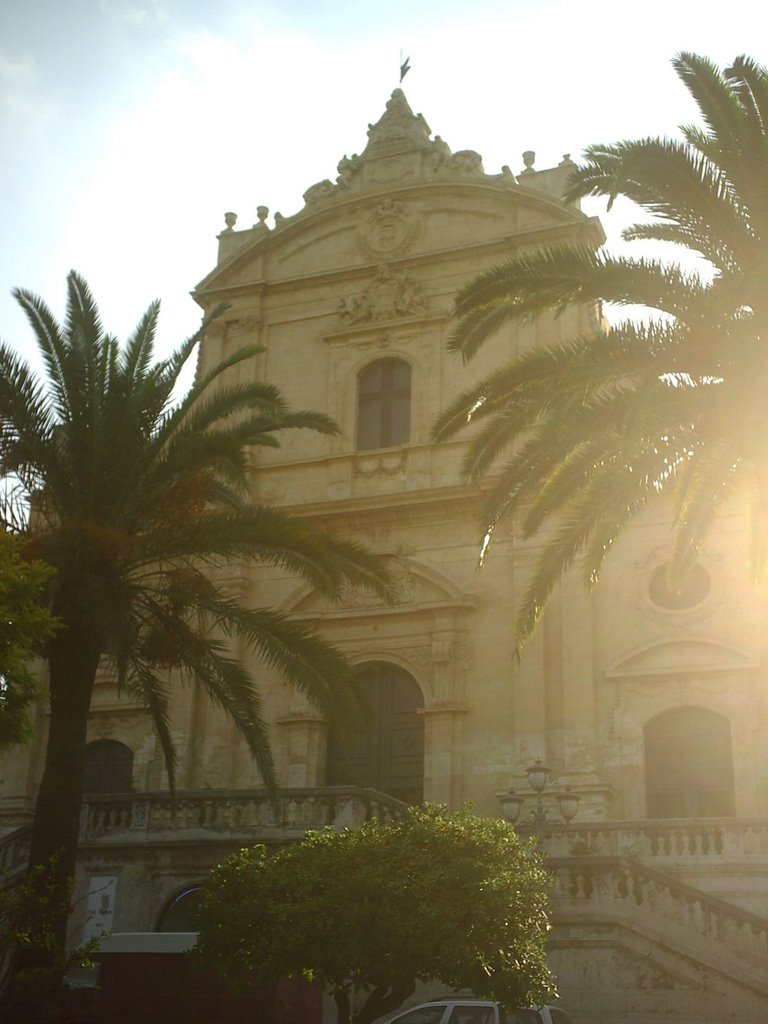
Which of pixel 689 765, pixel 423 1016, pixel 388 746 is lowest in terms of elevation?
pixel 423 1016

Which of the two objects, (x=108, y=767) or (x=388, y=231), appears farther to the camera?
(x=388, y=231)

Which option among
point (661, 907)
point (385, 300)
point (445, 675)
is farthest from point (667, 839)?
point (385, 300)

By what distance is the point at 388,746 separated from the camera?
24219mm

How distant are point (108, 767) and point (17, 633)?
1394cm

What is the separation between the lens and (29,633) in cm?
1250

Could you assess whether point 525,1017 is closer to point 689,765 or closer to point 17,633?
point 17,633

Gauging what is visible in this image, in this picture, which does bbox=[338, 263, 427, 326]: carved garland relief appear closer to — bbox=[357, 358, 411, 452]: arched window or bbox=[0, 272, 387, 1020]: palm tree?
bbox=[357, 358, 411, 452]: arched window

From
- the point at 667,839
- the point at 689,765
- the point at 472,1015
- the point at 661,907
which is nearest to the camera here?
the point at 472,1015

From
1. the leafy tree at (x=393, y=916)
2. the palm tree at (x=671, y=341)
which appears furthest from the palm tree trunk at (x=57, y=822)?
the palm tree at (x=671, y=341)

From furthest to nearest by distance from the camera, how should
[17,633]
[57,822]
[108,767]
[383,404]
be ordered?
[383,404] < [108,767] < [57,822] < [17,633]

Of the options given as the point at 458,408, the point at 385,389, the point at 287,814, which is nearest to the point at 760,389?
the point at 458,408

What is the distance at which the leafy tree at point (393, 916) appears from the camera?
1234cm

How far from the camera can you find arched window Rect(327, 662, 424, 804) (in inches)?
938

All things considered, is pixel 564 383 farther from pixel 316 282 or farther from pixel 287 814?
pixel 316 282
